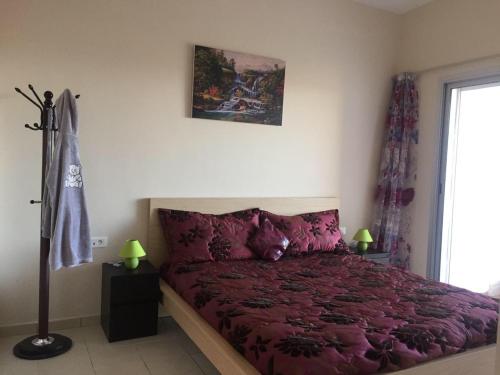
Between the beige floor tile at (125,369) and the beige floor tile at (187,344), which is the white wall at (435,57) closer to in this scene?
the beige floor tile at (187,344)

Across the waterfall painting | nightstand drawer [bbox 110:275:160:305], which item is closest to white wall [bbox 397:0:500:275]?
the waterfall painting

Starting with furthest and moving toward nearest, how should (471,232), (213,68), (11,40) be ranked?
(471,232)
(213,68)
(11,40)

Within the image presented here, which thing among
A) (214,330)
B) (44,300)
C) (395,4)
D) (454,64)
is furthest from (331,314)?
(395,4)

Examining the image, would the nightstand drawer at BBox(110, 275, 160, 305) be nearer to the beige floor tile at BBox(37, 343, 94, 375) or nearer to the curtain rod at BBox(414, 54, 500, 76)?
the beige floor tile at BBox(37, 343, 94, 375)

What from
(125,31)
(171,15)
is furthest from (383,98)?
(125,31)

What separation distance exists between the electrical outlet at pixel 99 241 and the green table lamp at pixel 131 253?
23 cm

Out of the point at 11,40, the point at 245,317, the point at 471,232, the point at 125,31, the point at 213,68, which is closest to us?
the point at 245,317

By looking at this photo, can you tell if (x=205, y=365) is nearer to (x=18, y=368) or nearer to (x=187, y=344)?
(x=187, y=344)

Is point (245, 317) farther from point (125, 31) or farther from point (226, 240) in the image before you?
point (125, 31)

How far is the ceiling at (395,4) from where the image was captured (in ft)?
13.2

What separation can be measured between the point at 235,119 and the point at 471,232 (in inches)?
92.5

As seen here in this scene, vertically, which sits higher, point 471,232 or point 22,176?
point 22,176

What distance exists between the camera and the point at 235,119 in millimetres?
3568

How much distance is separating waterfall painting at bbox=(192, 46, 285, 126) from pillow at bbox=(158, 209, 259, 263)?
0.83 m
